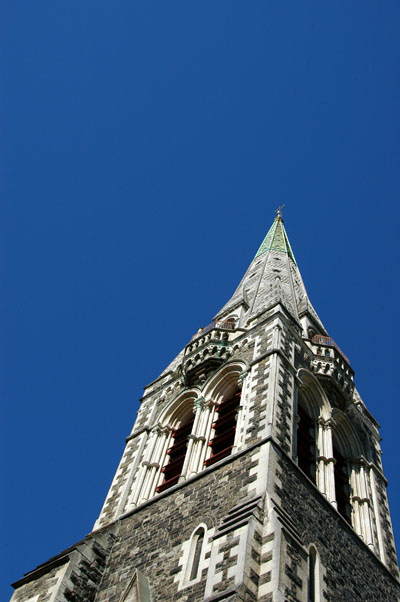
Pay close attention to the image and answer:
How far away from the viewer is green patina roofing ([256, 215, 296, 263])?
46375 millimetres

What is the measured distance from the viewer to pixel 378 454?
93.6 ft

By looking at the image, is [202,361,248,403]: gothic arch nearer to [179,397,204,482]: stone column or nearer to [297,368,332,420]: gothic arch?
[179,397,204,482]: stone column

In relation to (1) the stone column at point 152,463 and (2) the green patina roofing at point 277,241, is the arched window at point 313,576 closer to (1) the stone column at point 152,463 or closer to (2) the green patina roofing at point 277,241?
(1) the stone column at point 152,463

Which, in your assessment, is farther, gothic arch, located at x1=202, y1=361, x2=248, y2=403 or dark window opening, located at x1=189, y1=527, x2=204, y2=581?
gothic arch, located at x1=202, y1=361, x2=248, y2=403

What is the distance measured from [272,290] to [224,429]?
31.7 feet

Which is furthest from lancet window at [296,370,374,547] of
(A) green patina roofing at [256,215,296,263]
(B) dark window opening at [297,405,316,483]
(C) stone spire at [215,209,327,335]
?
(A) green patina roofing at [256,215,296,263]

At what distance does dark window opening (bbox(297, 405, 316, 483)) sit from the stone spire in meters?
5.31

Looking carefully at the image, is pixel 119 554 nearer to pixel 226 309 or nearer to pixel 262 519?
pixel 262 519

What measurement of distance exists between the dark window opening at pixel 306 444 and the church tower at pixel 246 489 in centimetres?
6

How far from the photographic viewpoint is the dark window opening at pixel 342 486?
2391 cm

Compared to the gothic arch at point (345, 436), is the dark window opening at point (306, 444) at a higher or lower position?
lower

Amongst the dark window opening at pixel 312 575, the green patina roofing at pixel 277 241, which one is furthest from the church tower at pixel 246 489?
the green patina roofing at pixel 277 241

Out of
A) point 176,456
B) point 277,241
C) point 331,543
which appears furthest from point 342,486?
point 277,241

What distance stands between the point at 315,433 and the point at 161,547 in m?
7.88
